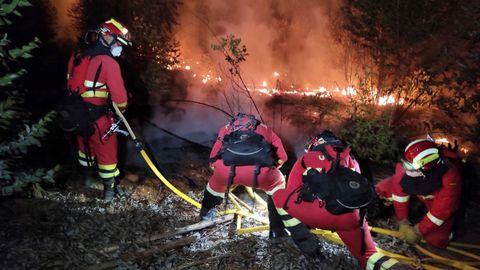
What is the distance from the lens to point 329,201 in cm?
339

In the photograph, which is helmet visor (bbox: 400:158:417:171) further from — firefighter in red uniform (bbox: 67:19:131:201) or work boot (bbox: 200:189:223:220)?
firefighter in red uniform (bbox: 67:19:131:201)

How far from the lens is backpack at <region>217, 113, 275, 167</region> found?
12.8ft

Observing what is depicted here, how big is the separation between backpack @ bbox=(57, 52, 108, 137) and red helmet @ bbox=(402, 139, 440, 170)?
13.4ft

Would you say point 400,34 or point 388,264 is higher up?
point 400,34

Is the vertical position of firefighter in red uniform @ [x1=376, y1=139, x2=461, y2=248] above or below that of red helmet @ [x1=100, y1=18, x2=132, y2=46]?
below

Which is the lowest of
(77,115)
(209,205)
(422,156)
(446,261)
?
(446,261)

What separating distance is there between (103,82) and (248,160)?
8.08ft

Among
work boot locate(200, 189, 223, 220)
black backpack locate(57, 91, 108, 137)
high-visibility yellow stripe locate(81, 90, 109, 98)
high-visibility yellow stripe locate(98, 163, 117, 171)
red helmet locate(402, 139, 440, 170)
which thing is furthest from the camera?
high-visibility yellow stripe locate(98, 163, 117, 171)

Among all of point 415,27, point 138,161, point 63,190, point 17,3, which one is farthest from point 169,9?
point 17,3

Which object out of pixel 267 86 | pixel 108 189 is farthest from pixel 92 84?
pixel 267 86

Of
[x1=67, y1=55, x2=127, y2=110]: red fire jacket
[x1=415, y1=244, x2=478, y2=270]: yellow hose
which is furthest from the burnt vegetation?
[x1=67, y1=55, x2=127, y2=110]: red fire jacket

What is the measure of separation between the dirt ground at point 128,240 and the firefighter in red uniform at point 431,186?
0.87 ft

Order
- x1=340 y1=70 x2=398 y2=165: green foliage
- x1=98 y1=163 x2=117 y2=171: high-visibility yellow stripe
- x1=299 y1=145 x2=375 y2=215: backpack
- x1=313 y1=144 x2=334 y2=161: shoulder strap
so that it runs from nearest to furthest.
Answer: x1=299 y1=145 x2=375 y2=215: backpack < x1=313 y1=144 x2=334 y2=161: shoulder strap < x1=98 y1=163 x2=117 y2=171: high-visibility yellow stripe < x1=340 y1=70 x2=398 y2=165: green foliage

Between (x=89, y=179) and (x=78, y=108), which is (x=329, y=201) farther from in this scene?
(x=89, y=179)
